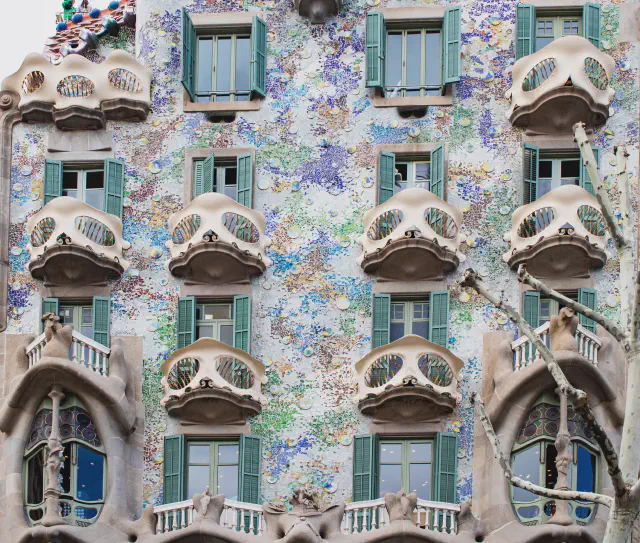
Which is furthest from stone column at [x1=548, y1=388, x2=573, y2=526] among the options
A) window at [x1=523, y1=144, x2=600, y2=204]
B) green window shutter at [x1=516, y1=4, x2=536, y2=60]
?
green window shutter at [x1=516, y1=4, x2=536, y2=60]

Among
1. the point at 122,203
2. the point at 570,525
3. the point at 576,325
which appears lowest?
the point at 570,525

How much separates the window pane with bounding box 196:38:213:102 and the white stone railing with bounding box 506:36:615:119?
6.76 meters

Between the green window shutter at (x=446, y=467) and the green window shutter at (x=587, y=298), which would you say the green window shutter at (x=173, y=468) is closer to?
the green window shutter at (x=446, y=467)

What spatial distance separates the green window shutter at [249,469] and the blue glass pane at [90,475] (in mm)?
2786

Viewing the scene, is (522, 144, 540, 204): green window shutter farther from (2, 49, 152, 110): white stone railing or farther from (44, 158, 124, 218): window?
(44, 158, 124, 218): window

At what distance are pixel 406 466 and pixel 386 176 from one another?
20.8 feet

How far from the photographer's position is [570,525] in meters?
36.7

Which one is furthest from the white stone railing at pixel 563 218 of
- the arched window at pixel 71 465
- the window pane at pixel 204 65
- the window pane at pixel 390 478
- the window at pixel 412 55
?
the arched window at pixel 71 465

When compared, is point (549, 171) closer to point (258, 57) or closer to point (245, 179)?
point (245, 179)

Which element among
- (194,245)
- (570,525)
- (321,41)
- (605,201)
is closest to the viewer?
(605,201)

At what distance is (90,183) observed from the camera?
4188 centimetres

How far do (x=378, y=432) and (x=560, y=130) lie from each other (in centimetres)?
776

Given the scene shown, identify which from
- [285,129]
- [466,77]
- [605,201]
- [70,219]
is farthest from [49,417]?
[605,201]

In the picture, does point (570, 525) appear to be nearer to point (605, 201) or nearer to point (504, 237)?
point (504, 237)
